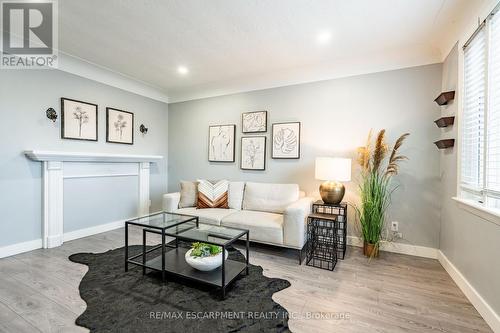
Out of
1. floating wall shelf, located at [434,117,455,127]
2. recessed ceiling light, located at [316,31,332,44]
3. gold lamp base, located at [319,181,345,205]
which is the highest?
recessed ceiling light, located at [316,31,332,44]

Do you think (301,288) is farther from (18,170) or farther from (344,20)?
(18,170)

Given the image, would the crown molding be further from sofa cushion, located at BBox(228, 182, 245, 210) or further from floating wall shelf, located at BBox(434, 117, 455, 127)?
floating wall shelf, located at BBox(434, 117, 455, 127)

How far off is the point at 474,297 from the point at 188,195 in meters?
3.28

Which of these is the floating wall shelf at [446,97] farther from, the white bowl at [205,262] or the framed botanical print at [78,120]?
the framed botanical print at [78,120]

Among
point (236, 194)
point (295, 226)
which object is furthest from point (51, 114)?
point (295, 226)

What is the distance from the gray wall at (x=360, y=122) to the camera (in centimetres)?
274

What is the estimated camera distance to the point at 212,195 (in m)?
3.46

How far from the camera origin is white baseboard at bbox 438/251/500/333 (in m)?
1.54

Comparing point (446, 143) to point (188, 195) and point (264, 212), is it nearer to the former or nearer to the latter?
point (264, 212)

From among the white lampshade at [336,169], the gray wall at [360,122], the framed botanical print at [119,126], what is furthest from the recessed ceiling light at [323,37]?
the framed botanical print at [119,126]

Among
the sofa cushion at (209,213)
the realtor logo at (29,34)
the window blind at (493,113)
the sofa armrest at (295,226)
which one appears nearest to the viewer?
the window blind at (493,113)

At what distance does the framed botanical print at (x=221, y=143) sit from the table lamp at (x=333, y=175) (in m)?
1.69

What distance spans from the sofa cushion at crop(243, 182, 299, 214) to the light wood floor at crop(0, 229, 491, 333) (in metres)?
0.70

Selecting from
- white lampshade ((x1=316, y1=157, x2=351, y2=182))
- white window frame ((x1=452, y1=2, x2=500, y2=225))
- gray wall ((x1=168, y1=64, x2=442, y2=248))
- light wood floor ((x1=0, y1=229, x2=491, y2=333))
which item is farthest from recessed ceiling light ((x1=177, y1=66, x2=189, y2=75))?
white window frame ((x1=452, y1=2, x2=500, y2=225))
